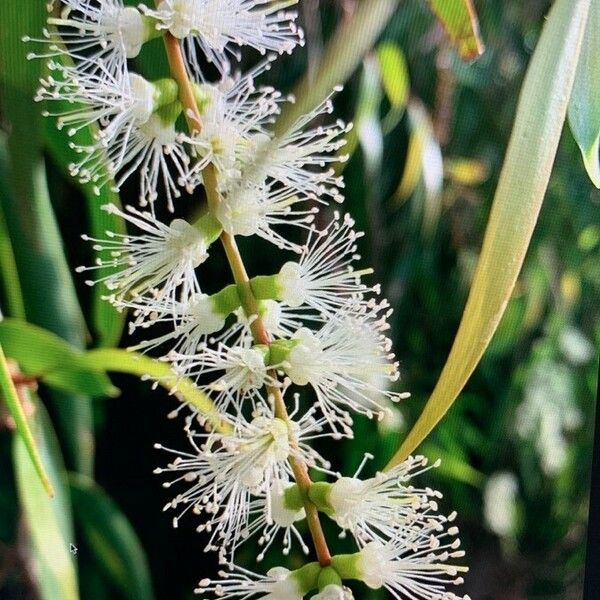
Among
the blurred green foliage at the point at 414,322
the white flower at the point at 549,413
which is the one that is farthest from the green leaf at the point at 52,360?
the white flower at the point at 549,413

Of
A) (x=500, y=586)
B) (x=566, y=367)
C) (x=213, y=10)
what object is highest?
(x=213, y=10)

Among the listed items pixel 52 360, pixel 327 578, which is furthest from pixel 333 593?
pixel 52 360

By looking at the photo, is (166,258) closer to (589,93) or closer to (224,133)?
(224,133)

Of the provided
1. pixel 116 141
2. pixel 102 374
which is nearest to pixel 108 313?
pixel 102 374

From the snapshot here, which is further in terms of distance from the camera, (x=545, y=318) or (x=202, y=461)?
(x=545, y=318)

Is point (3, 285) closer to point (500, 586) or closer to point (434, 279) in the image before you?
point (434, 279)

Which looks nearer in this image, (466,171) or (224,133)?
(224,133)

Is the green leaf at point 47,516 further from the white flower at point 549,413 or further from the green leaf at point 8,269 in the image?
the white flower at point 549,413
